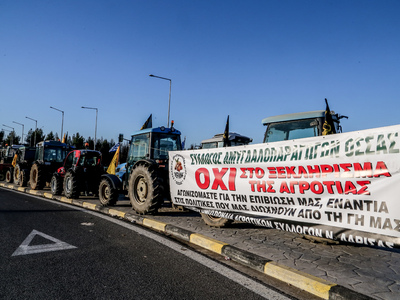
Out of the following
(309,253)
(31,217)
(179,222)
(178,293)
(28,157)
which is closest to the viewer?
(178,293)

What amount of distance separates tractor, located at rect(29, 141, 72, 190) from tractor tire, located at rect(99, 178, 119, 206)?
20.6 feet

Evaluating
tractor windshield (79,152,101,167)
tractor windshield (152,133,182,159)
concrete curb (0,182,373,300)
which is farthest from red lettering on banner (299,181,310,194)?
tractor windshield (79,152,101,167)

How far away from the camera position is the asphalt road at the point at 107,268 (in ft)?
9.88

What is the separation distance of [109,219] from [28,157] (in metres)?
13.5

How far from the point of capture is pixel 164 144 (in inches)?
329

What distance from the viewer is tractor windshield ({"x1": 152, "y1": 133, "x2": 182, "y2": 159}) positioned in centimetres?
817

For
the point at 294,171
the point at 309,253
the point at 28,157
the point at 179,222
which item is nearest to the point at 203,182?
the point at 179,222

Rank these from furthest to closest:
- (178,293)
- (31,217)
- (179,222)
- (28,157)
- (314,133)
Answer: (28,157) < (31,217) < (179,222) < (314,133) < (178,293)

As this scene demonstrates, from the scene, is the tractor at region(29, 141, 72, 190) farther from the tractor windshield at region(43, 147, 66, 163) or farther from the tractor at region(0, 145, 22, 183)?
the tractor at region(0, 145, 22, 183)

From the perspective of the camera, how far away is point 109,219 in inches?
276

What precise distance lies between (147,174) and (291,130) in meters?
3.75

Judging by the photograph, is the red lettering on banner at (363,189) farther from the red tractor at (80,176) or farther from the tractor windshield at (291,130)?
the red tractor at (80,176)

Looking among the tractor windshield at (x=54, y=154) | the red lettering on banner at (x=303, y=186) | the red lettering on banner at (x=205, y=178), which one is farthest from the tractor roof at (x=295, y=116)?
the tractor windshield at (x=54, y=154)

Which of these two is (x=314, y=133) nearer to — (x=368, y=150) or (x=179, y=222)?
(x=368, y=150)
